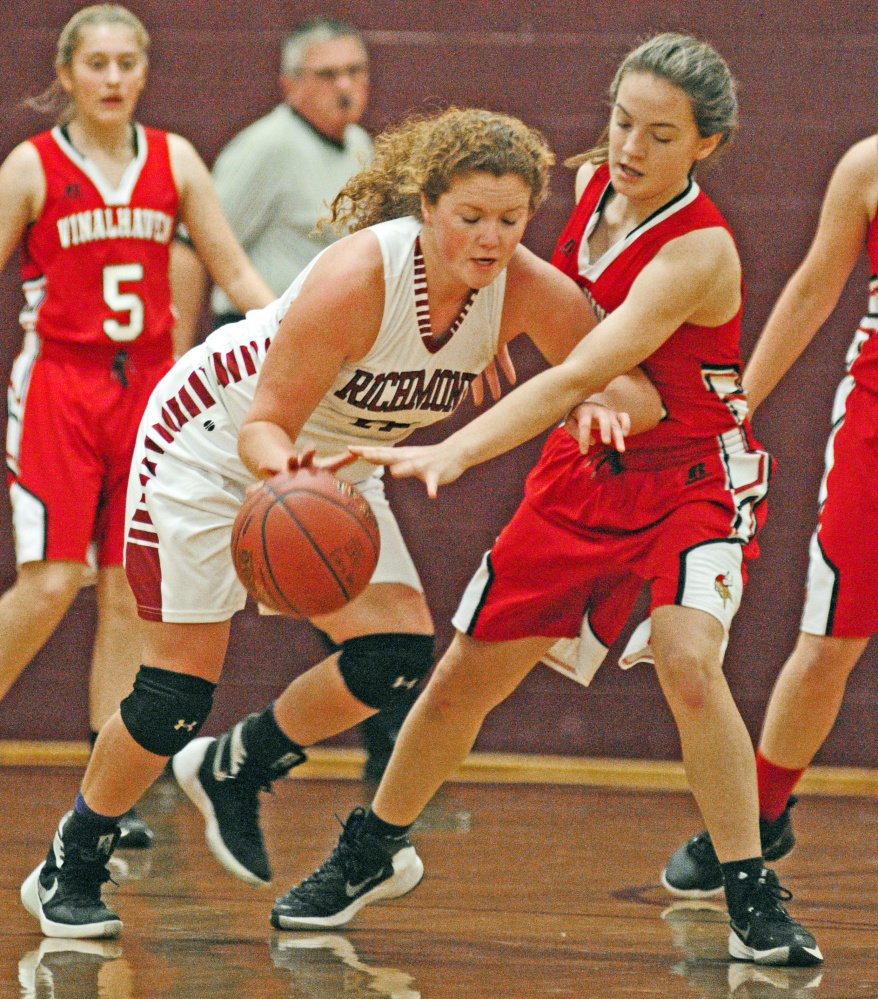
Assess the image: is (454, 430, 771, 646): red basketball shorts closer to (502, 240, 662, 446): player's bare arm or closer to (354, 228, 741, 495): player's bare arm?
(502, 240, 662, 446): player's bare arm

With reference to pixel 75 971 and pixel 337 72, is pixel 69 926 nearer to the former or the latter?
pixel 75 971

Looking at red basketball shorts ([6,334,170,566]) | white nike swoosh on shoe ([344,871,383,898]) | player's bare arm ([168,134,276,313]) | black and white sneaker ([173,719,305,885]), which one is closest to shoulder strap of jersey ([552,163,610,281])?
player's bare arm ([168,134,276,313])

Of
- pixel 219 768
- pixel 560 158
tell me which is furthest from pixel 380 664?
pixel 560 158

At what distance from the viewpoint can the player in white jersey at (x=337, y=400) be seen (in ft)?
8.45

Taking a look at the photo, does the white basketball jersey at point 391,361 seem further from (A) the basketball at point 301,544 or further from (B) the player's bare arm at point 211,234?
(B) the player's bare arm at point 211,234

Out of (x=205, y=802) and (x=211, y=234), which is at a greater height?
(x=211, y=234)

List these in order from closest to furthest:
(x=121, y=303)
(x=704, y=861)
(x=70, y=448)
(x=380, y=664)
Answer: (x=380, y=664) < (x=704, y=861) < (x=70, y=448) < (x=121, y=303)

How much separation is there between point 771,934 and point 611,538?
0.72m

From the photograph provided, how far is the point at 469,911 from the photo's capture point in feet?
10.3

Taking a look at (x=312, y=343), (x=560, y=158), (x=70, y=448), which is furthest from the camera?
A: (x=560, y=158)

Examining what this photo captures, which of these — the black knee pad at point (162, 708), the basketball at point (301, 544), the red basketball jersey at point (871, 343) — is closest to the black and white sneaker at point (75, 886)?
the black knee pad at point (162, 708)

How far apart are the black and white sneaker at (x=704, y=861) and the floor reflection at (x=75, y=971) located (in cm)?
113

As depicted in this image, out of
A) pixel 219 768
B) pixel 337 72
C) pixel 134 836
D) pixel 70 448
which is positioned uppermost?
pixel 337 72

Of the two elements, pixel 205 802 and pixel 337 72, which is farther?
pixel 337 72
